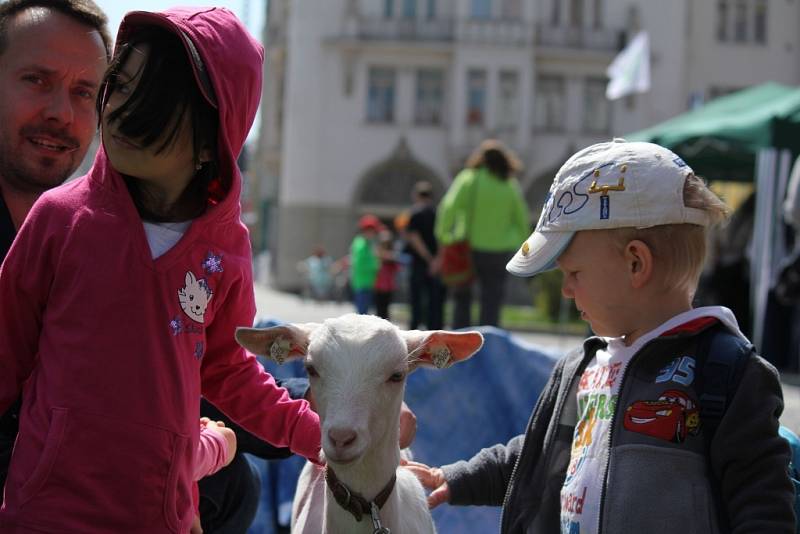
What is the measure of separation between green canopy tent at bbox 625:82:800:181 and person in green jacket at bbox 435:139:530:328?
7.17 feet

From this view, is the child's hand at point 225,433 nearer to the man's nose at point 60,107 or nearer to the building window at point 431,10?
the man's nose at point 60,107

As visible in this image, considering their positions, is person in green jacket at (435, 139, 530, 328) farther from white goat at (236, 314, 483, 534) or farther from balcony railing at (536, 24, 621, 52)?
balcony railing at (536, 24, 621, 52)

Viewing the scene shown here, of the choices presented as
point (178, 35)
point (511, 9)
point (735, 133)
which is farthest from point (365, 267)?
point (511, 9)

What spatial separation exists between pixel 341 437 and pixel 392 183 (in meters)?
31.5

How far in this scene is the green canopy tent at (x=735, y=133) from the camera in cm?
975

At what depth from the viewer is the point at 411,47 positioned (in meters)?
33.0

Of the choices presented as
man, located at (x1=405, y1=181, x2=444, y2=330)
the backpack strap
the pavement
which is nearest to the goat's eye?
the backpack strap

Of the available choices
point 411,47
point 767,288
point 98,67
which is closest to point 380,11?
point 411,47

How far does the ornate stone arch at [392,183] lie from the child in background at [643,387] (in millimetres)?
30385

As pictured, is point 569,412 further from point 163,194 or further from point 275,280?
point 275,280

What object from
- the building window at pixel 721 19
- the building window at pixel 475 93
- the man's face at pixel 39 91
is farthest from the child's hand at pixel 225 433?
the building window at pixel 721 19

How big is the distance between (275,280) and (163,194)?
32424 millimetres

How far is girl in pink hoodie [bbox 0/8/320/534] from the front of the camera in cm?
216

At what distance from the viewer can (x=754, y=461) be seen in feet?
7.06
